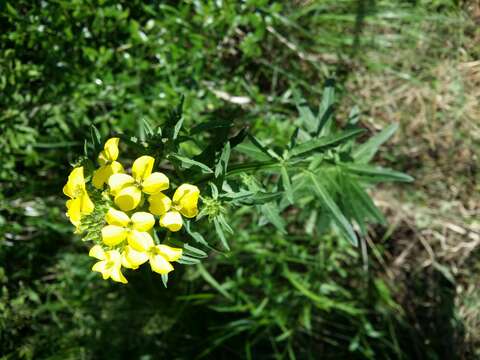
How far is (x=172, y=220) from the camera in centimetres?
185

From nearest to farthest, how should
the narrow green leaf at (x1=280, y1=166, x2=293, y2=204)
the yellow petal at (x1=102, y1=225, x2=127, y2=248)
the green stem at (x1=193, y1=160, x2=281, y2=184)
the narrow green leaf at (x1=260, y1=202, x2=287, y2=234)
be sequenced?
1. the yellow petal at (x1=102, y1=225, x2=127, y2=248)
2. the green stem at (x1=193, y1=160, x2=281, y2=184)
3. the narrow green leaf at (x1=280, y1=166, x2=293, y2=204)
4. the narrow green leaf at (x1=260, y1=202, x2=287, y2=234)

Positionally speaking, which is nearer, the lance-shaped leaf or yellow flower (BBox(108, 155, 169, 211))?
yellow flower (BBox(108, 155, 169, 211))

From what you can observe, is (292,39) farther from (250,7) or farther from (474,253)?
(474,253)

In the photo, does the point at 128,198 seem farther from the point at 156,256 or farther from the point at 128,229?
the point at 156,256

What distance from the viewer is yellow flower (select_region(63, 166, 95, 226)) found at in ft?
5.92

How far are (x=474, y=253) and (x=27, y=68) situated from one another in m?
3.52

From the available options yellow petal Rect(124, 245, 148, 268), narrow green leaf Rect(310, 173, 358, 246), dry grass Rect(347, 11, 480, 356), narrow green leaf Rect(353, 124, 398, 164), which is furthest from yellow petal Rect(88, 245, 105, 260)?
dry grass Rect(347, 11, 480, 356)

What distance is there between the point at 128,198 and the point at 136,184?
56mm

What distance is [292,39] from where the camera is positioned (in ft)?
12.8

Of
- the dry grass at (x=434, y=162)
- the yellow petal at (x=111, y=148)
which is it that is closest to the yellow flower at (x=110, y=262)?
the yellow petal at (x=111, y=148)

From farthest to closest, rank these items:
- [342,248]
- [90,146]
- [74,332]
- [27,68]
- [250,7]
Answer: [342,248] < [74,332] < [250,7] < [27,68] < [90,146]

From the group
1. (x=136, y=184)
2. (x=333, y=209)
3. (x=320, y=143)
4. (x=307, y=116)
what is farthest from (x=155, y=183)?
(x=307, y=116)

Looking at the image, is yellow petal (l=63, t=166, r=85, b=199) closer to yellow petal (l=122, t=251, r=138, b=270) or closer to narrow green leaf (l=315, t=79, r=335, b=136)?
yellow petal (l=122, t=251, r=138, b=270)

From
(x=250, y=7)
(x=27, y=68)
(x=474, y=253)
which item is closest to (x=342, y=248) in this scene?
(x=474, y=253)
